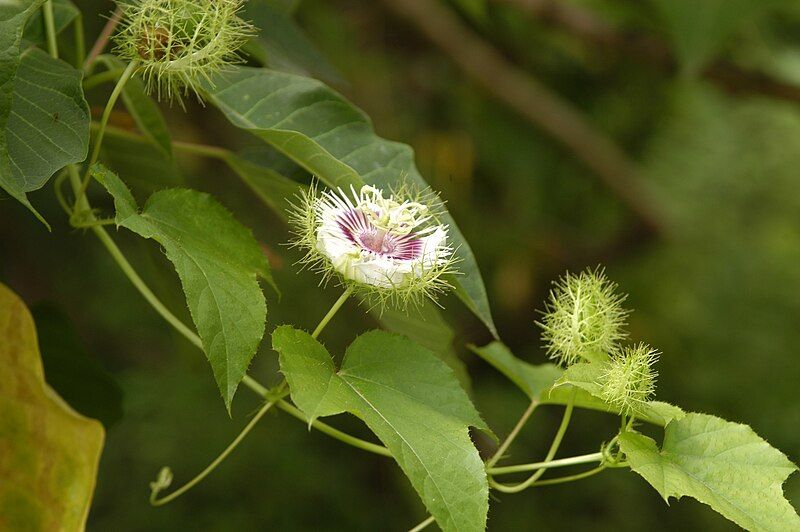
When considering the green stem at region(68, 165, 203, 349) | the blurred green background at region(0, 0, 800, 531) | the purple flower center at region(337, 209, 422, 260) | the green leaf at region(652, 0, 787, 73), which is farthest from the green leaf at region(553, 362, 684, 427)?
the blurred green background at region(0, 0, 800, 531)

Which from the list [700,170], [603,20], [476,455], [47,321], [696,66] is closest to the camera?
[476,455]

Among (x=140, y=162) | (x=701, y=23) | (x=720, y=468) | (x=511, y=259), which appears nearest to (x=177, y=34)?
(x=140, y=162)

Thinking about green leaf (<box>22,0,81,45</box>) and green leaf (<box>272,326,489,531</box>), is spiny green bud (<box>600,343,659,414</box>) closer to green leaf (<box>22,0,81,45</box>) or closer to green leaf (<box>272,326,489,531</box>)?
green leaf (<box>272,326,489,531</box>)

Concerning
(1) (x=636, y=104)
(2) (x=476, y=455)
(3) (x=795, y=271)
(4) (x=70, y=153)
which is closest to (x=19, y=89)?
(4) (x=70, y=153)

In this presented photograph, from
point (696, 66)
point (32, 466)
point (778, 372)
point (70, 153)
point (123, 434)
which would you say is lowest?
point (123, 434)

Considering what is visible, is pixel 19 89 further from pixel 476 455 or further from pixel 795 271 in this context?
pixel 795 271

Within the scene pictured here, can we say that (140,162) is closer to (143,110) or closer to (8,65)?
(143,110)

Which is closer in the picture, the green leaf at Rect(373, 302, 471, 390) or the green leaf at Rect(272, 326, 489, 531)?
the green leaf at Rect(272, 326, 489, 531)

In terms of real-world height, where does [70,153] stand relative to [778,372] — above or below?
below
